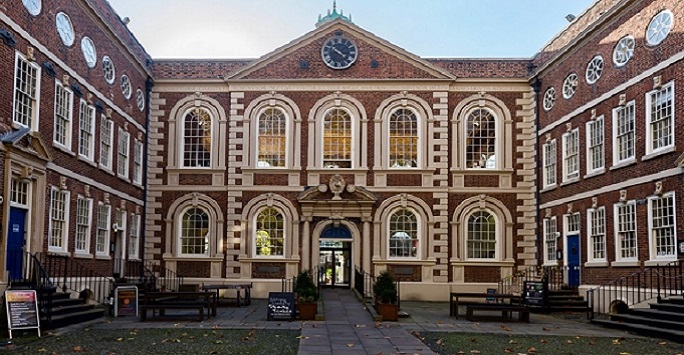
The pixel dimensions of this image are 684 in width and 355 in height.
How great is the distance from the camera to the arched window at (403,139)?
89.7 ft

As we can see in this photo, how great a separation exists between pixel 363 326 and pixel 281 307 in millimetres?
2131

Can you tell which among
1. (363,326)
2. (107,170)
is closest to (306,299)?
(363,326)

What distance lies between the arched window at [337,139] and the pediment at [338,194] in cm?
77

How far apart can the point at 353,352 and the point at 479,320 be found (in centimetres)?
702

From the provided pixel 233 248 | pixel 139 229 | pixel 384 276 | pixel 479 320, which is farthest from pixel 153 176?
pixel 479 320

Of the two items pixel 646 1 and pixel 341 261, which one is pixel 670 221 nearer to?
pixel 646 1

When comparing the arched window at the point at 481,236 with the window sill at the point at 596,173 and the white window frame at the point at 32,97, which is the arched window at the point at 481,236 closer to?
the window sill at the point at 596,173

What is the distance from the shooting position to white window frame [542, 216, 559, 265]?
81.7ft

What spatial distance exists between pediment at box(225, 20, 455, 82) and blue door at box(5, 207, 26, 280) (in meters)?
11.5

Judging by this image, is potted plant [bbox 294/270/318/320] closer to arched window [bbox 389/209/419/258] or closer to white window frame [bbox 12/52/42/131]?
white window frame [bbox 12/52/42/131]

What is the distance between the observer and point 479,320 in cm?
1889

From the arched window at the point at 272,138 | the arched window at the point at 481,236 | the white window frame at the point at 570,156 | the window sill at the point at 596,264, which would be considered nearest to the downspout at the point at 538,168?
the arched window at the point at 481,236

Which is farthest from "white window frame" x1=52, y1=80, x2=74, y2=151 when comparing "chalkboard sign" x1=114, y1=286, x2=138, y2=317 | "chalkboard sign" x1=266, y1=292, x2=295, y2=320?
"chalkboard sign" x1=266, y1=292, x2=295, y2=320

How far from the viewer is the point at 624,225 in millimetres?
20344
